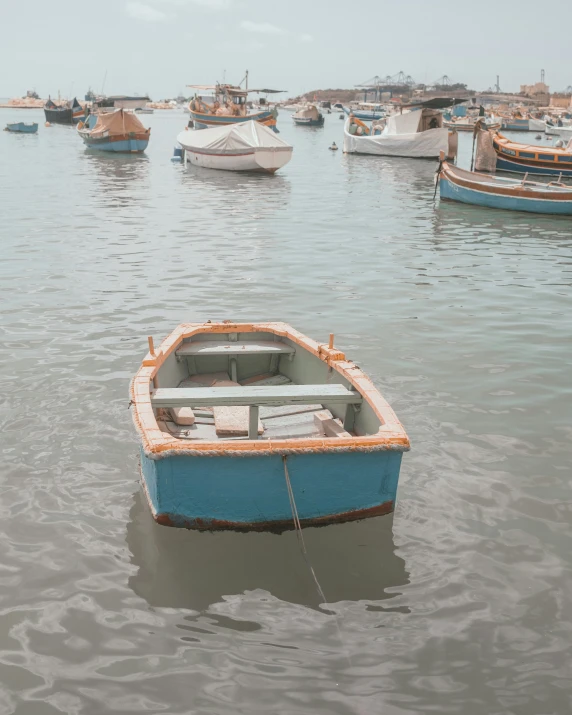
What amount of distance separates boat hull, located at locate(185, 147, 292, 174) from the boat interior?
27691 mm

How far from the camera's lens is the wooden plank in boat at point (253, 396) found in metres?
6.10

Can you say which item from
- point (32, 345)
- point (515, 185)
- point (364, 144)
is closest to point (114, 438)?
point (32, 345)

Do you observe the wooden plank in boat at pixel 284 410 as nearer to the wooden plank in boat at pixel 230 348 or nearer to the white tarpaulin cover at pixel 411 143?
the wooden plank in boat at pixel 230 348

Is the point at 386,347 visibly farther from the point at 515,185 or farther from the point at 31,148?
the point at 31,148

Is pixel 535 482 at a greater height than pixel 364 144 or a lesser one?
lesser

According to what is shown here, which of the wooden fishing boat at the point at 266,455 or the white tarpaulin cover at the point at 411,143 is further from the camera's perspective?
the white tarpaulin cover at the point at 411,143

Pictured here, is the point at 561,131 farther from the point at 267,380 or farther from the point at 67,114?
the point at 267,380

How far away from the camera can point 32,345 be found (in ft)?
33.8

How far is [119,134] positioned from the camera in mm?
45438

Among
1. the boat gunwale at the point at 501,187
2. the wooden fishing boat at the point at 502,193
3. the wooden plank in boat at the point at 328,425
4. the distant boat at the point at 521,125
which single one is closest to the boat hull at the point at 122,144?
the wooden fishing boat at the point at 502,193

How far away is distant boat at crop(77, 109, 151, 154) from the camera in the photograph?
45.3 meters

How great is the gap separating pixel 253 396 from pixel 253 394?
1.9 inches

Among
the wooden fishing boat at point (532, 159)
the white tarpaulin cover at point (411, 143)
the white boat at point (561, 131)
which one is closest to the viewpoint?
the wooden fishing boat at point (532, 159)

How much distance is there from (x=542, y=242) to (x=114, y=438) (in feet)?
51.9
